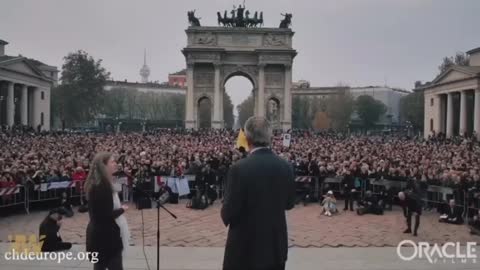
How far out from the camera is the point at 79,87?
289ft

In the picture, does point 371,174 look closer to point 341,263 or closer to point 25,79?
point 341,263

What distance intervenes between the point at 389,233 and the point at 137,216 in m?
8.11

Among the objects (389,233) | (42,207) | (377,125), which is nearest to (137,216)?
(42,207)

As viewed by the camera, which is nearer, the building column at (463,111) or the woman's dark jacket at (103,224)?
the woman's dark jacket at (103,224)

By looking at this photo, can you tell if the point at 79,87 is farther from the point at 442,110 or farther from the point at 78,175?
the point at 78,175

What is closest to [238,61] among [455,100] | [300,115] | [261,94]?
[261,94]

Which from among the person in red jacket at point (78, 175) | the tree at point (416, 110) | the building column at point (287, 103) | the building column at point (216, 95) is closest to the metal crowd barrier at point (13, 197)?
the person in red jacket at point (78, 175)

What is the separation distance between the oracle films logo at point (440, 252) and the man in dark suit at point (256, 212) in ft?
22.4

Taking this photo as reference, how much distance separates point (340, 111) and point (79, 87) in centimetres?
6132

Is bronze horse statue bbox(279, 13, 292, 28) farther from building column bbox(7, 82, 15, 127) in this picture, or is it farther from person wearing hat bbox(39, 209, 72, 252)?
person wearing hat bbox(39, 209, 72, 252)

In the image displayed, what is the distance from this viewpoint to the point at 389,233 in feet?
48.3

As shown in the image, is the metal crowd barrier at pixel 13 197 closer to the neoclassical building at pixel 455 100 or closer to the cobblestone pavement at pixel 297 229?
the cobblestone pavement at pixel 297 229

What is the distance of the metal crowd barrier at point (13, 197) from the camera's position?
1669 centimetres

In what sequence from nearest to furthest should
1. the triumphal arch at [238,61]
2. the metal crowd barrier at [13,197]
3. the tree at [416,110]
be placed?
1. the metal crowd barrier at [13,197]
2. the triumphal arch at [238,61]
3. the tree at [416,110]
